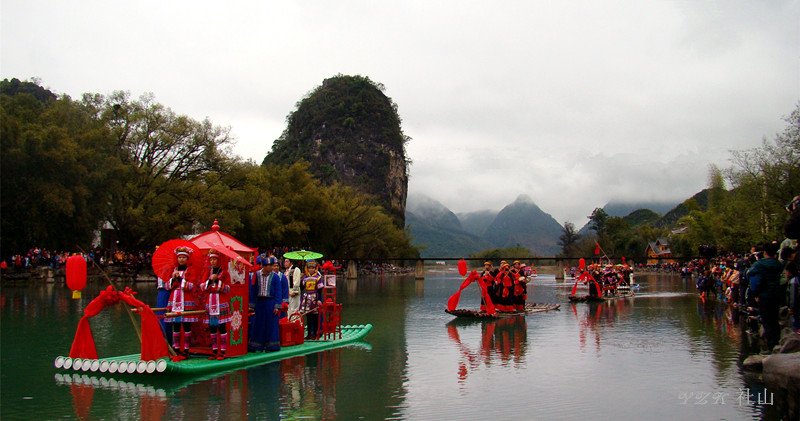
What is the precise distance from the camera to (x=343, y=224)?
6912 centimetres

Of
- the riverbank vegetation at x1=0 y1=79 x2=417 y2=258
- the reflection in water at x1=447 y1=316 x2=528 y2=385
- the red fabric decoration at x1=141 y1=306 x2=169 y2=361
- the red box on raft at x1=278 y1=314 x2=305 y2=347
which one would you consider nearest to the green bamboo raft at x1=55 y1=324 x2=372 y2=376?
the red fabric decoration at x1=141 y1=306 x2=169 y2=361

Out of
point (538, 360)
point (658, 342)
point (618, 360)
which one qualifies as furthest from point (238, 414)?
point (658, 342)

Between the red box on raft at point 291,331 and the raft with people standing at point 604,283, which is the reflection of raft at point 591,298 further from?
the red box on raft at point 291,331

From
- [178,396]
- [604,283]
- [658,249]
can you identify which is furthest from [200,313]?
[658,249]

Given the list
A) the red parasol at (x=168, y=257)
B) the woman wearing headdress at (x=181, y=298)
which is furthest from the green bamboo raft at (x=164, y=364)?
the red parasol at (x=168, y=257)

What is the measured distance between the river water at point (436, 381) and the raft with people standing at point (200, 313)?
1.15 ft

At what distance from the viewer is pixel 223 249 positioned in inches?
465

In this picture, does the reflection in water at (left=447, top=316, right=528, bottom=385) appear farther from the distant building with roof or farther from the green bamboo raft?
the distant building with roof

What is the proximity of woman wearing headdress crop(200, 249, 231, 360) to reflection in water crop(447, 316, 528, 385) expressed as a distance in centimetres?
471

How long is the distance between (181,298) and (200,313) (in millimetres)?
462

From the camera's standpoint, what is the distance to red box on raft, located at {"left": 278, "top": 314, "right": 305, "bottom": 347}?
14281mm

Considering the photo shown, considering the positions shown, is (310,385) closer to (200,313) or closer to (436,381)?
(436,381)

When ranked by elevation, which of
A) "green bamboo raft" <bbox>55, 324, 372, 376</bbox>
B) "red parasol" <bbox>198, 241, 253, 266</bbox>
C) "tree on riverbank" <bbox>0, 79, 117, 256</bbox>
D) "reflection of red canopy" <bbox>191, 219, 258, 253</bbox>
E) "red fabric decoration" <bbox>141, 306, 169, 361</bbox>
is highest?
"tree on riverbank" <bbox>0, 79, 117, 256</bbox>

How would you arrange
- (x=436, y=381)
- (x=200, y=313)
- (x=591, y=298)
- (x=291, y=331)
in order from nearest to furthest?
(x=436, y=381) < (x=200, y=313) < (x=291, y=331) < (x=591, y=298)
